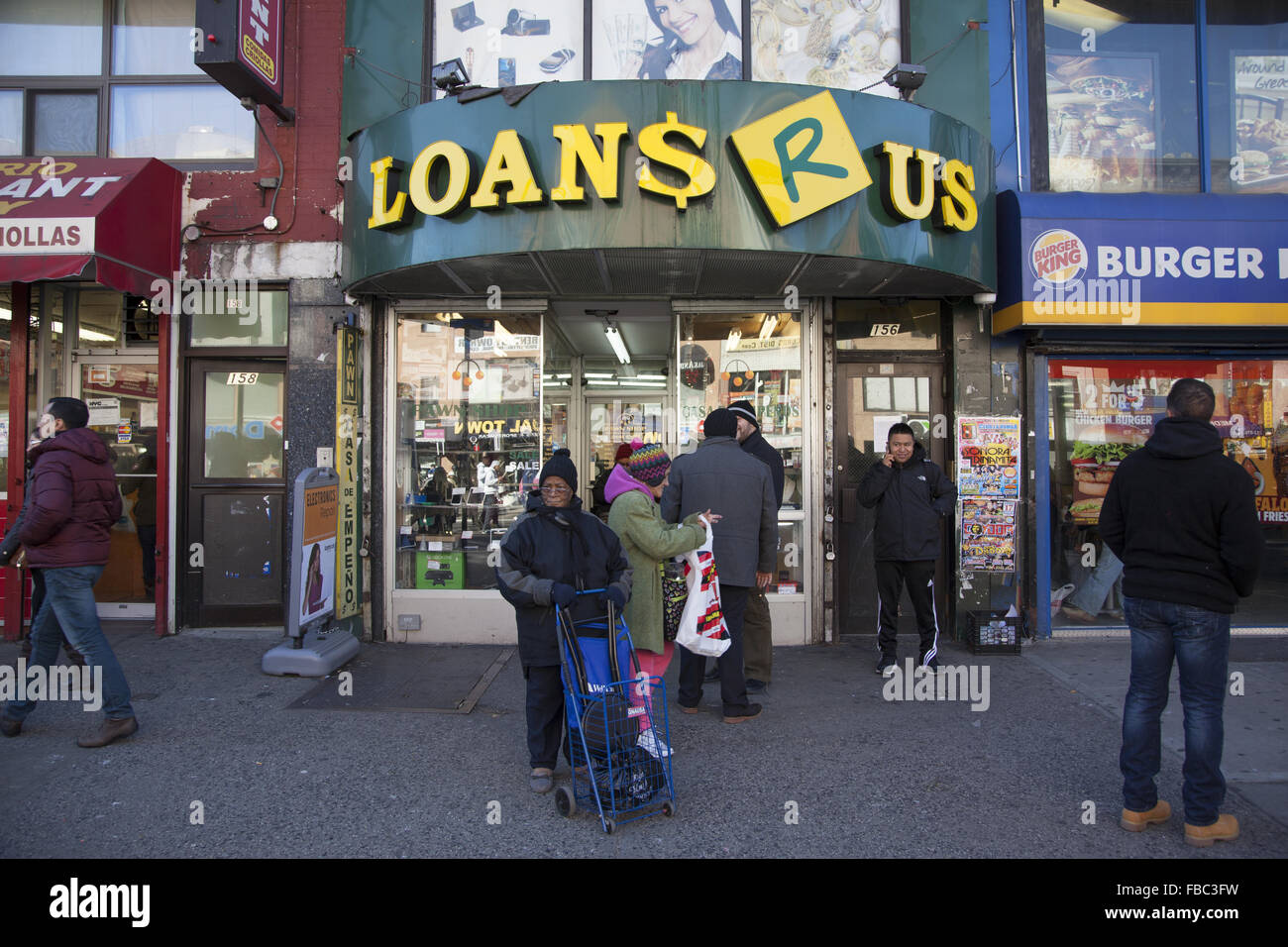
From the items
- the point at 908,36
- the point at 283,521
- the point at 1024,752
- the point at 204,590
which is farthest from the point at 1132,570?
the point at 204,590

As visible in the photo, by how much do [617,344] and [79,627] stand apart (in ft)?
19.7

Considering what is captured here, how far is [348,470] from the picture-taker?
6832 mm

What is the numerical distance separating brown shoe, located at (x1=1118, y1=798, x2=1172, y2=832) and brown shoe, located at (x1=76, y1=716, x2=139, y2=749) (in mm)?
5303

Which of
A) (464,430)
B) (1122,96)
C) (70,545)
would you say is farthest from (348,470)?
(1122,96)

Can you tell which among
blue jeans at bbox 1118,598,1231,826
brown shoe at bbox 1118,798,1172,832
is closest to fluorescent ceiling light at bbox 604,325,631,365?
blue jeans at bbox 1118,598,1231,826

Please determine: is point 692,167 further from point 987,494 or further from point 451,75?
point 987,494

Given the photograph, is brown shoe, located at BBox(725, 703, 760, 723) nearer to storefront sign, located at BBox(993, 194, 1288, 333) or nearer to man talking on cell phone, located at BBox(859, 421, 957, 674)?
man talking on cell phone, located at BBox(859, 421, 957, 674)

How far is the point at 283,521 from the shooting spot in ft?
23.0

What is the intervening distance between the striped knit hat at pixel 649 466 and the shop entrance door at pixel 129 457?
5.27 metres

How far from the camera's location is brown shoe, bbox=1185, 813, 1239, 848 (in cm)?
352

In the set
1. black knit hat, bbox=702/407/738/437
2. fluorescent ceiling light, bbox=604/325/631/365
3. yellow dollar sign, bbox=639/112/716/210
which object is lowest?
black knit hat, bbox=702/407/738/437

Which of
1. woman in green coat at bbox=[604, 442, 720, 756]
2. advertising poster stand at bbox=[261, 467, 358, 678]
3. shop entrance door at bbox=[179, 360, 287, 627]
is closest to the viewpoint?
woman in green coat at bbox=[604, 442, 720, 756]

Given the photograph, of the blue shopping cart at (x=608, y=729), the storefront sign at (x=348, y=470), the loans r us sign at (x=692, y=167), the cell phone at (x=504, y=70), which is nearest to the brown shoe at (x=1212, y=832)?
the blue shopping cart at (x=608, y=729)

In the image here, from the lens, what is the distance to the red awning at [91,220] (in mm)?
5891
